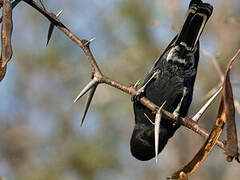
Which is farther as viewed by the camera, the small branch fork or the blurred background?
the blurred background

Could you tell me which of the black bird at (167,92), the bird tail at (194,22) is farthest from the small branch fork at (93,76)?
the black bird at (167,92)

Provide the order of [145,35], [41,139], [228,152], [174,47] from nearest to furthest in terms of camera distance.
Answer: [228,152] < [174,47] < [41,139] < [145,35]

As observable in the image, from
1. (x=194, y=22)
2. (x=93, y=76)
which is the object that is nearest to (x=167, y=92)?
(x=194, y=22)

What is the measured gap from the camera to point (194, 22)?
405 centimetres

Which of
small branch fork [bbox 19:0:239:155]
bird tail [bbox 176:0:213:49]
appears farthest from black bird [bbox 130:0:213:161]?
small branch fork [bbox 19:0:239:155]

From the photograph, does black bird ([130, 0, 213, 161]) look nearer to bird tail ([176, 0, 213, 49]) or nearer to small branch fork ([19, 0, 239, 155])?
bird tail ([176, 0, 213, 49])

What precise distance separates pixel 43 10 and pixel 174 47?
240 cm

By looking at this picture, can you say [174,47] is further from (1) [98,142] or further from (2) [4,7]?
(1) [98,142]

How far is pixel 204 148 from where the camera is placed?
2352 millimetres

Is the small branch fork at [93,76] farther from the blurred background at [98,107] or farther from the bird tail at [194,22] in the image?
the blurred background at [98,107]

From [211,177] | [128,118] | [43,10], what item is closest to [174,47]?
[43,10]

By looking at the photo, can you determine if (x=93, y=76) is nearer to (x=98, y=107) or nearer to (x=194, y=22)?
(x=194, y=22)

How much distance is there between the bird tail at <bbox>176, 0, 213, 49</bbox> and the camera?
377 cm

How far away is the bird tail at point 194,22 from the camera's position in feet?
12.4
